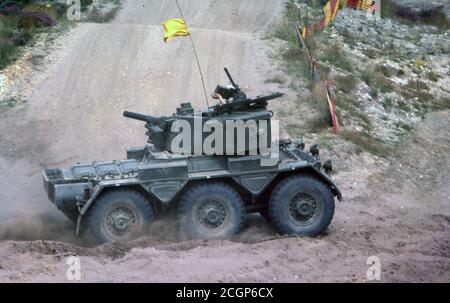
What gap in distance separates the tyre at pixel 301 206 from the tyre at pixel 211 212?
0.62 metres

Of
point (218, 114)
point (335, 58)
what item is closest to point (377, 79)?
point (335, 58)

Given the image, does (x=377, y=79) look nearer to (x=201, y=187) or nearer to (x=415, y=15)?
(x=415, y=15)

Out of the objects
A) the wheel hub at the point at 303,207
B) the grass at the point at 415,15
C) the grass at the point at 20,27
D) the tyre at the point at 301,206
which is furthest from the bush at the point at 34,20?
the wheel hub at the point at 303,207

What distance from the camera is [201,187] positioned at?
45.2 ft

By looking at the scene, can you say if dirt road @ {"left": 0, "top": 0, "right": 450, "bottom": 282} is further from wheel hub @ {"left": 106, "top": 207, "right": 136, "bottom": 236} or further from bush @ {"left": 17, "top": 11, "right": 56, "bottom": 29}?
bush @ {"left": 17, "top": 11, "right": 56, "bottom": 29}

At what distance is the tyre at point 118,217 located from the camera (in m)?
13.4

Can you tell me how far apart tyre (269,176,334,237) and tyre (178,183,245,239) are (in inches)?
24.6

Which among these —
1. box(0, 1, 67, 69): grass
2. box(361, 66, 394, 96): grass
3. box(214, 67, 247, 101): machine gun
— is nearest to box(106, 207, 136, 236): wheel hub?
box(214, 67, 247, 101): machine gun

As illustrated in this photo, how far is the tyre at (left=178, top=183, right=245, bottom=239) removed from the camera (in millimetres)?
13711

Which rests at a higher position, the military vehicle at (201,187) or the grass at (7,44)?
the grass at (7,44)

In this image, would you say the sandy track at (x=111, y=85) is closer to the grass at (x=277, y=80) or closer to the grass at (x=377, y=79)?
the grass at (x=277, y=80)

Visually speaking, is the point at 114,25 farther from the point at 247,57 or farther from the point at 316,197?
the point at 316,197

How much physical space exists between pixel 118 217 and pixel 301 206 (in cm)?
306
